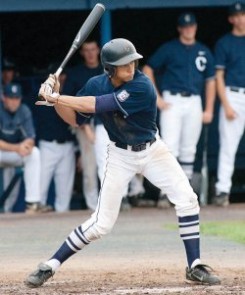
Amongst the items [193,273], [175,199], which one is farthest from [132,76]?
[193,273]

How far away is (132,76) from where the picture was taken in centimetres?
737

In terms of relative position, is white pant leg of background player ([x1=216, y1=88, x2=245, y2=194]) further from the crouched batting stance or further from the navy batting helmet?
the navy batting helmet

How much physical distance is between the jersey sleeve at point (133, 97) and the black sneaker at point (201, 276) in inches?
45.8

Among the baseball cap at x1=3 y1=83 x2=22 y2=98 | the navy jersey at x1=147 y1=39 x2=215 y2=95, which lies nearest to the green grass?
the navy jersey at x1=147 y1=39 x2=215 y2=95

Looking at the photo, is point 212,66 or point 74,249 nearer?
point 74,249

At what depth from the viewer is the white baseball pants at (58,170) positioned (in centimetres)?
1294

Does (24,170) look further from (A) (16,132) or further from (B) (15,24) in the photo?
(B) (15,24)

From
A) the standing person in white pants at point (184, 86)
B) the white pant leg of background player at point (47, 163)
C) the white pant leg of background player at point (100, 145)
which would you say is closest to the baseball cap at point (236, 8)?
the standing person in white pants at point (184, 86)

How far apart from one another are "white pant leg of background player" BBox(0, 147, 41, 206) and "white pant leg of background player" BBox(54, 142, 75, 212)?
0.59m

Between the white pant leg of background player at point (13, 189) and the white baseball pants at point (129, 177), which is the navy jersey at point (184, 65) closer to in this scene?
the white pant leg of background player at point (13, 189)

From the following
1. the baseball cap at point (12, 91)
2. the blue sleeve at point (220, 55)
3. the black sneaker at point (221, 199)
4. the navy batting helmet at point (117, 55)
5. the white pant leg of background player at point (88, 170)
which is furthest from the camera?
the white pant leg of background player at point (88, 170)

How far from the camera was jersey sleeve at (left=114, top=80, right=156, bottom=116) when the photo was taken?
23.9 feet

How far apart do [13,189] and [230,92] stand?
2.76 metres

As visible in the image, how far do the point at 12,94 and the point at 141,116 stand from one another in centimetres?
504
